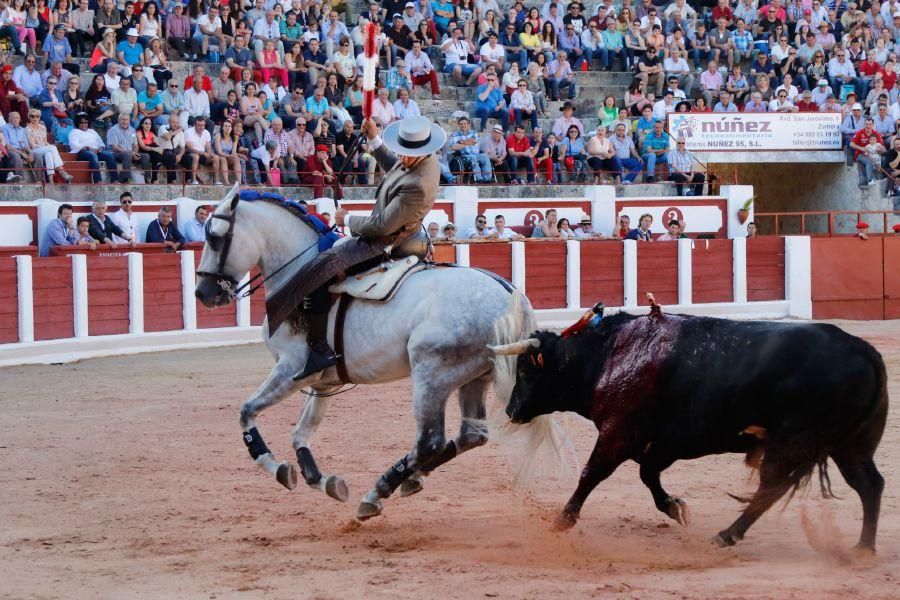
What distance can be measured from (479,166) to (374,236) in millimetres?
12044

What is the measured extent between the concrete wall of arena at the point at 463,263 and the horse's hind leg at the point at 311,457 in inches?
300

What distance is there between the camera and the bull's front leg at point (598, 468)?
5.31 m

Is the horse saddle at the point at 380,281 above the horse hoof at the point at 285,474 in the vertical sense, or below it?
above

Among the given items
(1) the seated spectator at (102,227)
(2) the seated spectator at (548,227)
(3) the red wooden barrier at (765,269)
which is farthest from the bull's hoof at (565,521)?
(3) the red wooden barrier at (765,269)

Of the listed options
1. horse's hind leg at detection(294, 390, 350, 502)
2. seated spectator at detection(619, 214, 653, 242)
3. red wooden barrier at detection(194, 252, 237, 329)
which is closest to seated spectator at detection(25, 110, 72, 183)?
red wooden barrier at detection(194, 252, 237, 329)

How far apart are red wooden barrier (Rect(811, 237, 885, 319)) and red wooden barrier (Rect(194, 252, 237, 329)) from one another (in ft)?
28.0

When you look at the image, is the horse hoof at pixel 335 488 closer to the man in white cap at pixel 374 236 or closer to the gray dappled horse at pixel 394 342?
the gray dappled horse at pixel 394 342

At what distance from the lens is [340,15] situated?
2033 cm

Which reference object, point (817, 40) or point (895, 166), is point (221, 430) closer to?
point (895, 166)

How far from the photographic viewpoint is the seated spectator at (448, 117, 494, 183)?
17.8 m

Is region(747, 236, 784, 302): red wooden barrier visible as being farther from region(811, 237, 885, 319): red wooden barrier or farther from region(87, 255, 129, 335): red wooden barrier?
region(87, 255, 129, 335): red wooden barrier

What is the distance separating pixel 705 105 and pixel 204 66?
26.5 ft

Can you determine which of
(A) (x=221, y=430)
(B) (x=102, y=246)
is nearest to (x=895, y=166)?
(B) (x=102, y=246)

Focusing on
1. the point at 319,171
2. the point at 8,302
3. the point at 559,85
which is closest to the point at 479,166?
the point at 319,171
